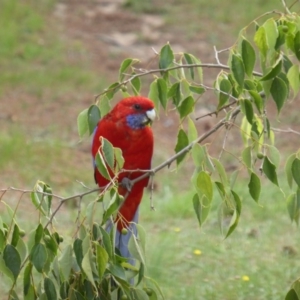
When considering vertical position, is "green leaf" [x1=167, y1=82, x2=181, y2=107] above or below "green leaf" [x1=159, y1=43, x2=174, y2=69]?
below

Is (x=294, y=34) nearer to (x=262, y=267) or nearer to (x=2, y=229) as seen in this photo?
(x=2, y=229)

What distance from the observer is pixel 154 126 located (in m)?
7.20

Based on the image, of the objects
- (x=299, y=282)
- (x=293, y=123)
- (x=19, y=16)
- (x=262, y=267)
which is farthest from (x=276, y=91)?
(x=19, y=16)

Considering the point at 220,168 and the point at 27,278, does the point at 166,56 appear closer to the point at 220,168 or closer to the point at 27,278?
the point at 220,168

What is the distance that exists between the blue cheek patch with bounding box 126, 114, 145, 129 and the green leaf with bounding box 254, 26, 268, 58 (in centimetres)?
136

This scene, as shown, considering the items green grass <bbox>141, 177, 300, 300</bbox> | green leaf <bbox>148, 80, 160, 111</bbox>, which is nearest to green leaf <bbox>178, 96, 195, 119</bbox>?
green leaf <bbox>148, 80, 160, 111</bbox>

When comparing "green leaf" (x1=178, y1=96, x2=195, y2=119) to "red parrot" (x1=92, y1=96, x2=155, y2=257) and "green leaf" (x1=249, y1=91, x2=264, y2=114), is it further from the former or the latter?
"red parrot" (x1=92, y1=96, x2=155, y2=257)

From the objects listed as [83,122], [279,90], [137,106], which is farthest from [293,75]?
[137,106]

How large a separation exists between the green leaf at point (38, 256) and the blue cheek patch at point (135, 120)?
1275mm

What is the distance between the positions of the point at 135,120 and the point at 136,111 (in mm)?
49

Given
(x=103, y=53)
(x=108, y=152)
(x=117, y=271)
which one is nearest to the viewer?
(x=108, y=152)

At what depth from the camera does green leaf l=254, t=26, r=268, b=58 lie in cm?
197

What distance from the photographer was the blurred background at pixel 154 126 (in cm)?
423

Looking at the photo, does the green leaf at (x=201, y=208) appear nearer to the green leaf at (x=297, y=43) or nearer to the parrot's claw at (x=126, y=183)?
the green leaf at (x=297, y=43)
